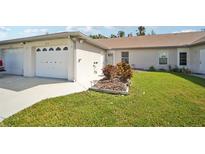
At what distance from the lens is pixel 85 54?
13.7m

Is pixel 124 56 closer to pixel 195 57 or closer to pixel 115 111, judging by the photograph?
pixel 195 57

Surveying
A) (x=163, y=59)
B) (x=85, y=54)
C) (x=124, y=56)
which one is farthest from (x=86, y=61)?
(x=163, y=59)

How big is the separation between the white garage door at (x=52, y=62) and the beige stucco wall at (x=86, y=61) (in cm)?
88

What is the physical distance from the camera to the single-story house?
12.3 metres

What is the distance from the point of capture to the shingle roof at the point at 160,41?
21.7 metres

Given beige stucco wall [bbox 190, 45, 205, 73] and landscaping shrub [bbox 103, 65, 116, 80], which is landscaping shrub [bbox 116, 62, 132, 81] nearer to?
landscaping shrub [bbox 103, 65, 116, 80]

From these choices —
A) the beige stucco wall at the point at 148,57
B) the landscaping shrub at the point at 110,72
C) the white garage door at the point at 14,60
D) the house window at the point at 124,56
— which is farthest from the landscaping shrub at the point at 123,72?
the house window at the point at 124,56

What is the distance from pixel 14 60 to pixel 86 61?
23.0 ft

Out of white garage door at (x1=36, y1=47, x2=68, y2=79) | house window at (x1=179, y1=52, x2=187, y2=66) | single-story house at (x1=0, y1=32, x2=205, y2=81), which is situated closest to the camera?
single-story house at (x1=0, y1=32, x2=205, y2=81)

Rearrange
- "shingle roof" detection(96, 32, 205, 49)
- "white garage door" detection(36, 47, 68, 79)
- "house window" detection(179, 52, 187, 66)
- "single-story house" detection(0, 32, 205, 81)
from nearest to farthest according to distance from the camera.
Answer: "single-story house" detection(0, 32, 205, 81) → "white garage door" detection(36, 47, 68, 79) → "house window" detection(179, 52, 187, 66) → "shingle roof" detection(96, 32, 205, 49)

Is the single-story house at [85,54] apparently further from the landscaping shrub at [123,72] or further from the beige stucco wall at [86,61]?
the landscaping shrub at [123,72]

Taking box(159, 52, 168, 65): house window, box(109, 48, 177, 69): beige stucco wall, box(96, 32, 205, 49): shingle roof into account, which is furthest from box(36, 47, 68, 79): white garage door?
box(159, 52, 168, 65): house window
